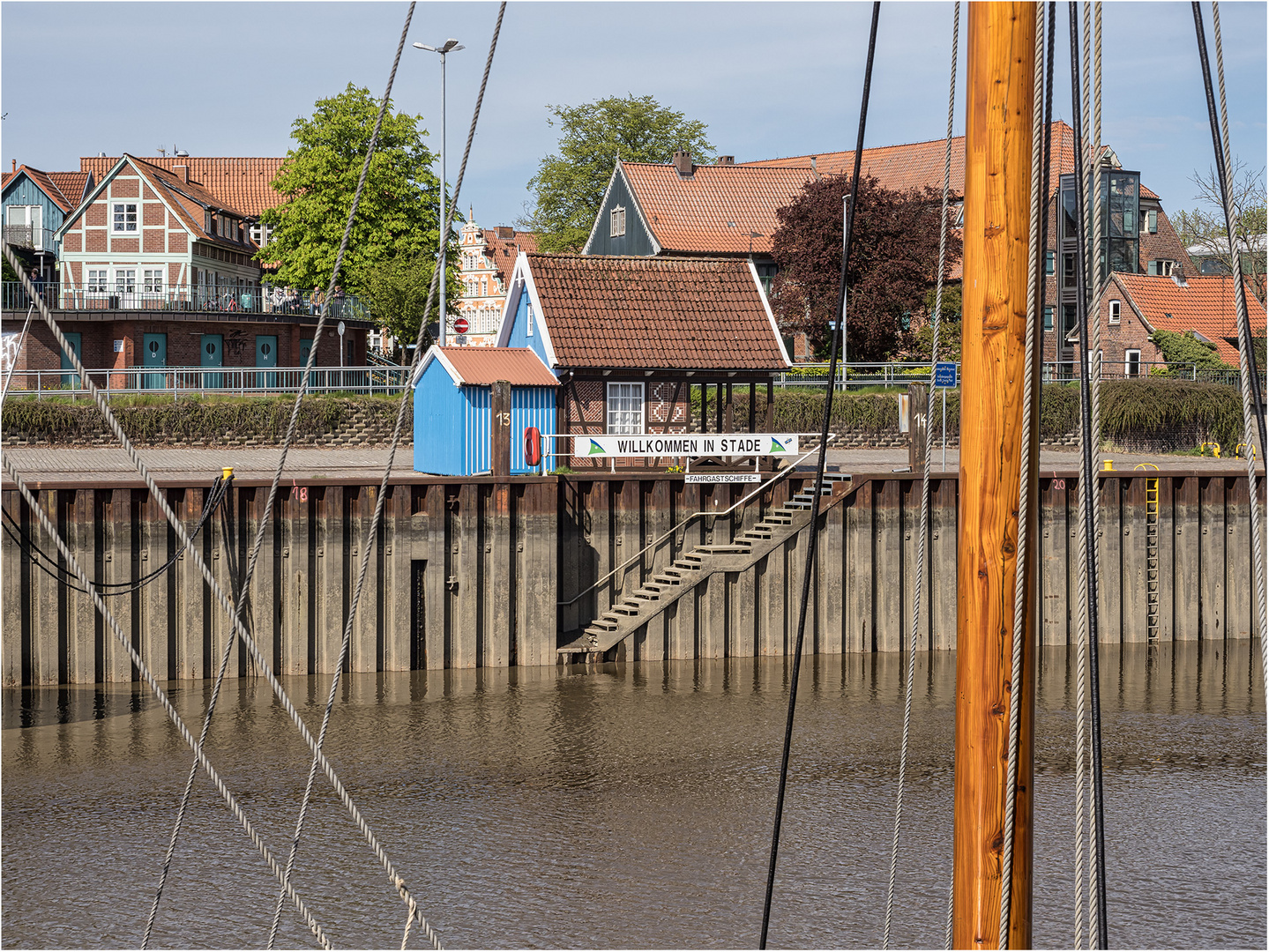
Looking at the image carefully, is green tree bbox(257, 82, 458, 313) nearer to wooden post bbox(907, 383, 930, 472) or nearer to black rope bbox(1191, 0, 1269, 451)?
wooden post bbox(907, 383, 930, 472)

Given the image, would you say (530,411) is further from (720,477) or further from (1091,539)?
(1091,539)

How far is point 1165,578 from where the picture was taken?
2091 cm

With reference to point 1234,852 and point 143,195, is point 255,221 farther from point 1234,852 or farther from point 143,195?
point 1234,852

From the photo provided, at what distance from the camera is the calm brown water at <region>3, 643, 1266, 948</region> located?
10578 millimetres

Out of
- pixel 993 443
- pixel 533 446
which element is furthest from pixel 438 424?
pixel 993 443

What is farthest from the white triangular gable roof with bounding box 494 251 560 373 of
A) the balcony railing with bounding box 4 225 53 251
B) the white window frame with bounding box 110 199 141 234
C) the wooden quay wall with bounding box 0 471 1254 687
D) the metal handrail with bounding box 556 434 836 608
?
the balcony railing with bounding box 4 225 53 251

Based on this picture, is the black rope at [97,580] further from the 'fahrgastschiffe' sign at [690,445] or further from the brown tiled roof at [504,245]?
the brown tiled roof at [504,245]

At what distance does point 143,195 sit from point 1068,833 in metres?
55.8

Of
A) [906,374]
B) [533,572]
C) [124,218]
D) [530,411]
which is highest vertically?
[124,218]

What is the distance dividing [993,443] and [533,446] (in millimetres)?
16762

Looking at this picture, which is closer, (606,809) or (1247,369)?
(1247,369)

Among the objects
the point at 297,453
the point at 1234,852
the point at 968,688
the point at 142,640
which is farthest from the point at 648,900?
the point at 297,453

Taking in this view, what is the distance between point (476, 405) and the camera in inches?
875

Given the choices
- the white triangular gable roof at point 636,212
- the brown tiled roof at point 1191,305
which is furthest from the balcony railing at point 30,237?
the brown tiled roof at point 1191,305
